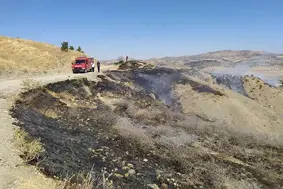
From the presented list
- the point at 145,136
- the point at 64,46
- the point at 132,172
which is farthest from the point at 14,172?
the point at 64,46

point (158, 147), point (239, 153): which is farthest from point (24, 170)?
point (239, 153)

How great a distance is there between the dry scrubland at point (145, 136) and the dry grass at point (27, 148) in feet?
0.12

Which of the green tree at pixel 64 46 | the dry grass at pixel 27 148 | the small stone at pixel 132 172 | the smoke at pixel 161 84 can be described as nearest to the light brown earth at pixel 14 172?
the dry grass at pixel 27 148

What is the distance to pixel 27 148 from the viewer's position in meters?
11.2

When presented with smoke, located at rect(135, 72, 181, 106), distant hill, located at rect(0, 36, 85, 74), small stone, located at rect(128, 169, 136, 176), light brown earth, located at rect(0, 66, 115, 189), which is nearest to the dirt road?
light brown earth, located at rect(0, 66, 115, 189)

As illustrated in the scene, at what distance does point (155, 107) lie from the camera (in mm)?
27016

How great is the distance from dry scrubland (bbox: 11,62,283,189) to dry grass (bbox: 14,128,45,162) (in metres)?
0.04

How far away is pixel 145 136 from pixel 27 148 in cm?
918

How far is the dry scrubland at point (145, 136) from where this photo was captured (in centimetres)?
1238

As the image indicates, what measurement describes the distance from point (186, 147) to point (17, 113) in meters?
9.71

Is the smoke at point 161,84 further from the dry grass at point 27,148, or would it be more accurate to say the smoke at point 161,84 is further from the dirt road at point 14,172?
the dirt road at point 14,172

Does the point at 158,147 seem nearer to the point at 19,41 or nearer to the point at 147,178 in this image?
the point at 147,178

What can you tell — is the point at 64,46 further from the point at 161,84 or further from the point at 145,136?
the point at 145,136

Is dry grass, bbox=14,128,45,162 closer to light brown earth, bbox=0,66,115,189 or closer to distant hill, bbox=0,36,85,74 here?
light brown earth, bbox=0,66,115,189
